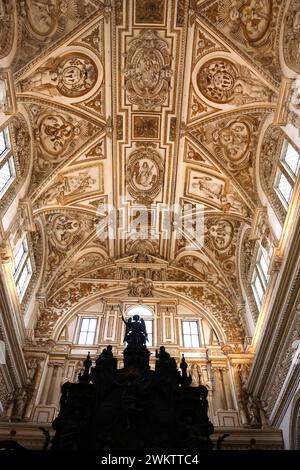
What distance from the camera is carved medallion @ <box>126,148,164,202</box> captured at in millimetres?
15197

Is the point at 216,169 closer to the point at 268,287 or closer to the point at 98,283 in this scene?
the point at 268,287

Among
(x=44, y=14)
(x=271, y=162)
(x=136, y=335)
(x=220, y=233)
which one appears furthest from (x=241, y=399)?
(x=44, y=14)

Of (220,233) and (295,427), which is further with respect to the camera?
(220,233)

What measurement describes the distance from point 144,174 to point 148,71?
150 inches

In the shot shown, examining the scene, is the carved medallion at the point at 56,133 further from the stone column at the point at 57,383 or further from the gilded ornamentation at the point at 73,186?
the stone column at the point at 57,383

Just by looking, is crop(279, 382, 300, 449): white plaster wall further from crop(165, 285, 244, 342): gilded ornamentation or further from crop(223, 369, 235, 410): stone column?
crop(165, 285, 244, 342): gilded ornamentation

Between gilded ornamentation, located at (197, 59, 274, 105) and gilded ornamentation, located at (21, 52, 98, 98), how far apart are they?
11.8ft

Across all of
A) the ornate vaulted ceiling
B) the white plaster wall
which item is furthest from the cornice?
the ornate vaulted ceiling

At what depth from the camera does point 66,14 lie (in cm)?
1188

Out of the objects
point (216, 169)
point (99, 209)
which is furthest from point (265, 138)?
point (99, 209)

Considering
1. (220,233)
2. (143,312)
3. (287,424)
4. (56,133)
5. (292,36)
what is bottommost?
(287,424)

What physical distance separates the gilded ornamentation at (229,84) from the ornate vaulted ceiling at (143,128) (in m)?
0.03

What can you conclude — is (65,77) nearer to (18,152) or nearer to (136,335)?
(18,152)

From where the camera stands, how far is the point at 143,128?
578 inches
